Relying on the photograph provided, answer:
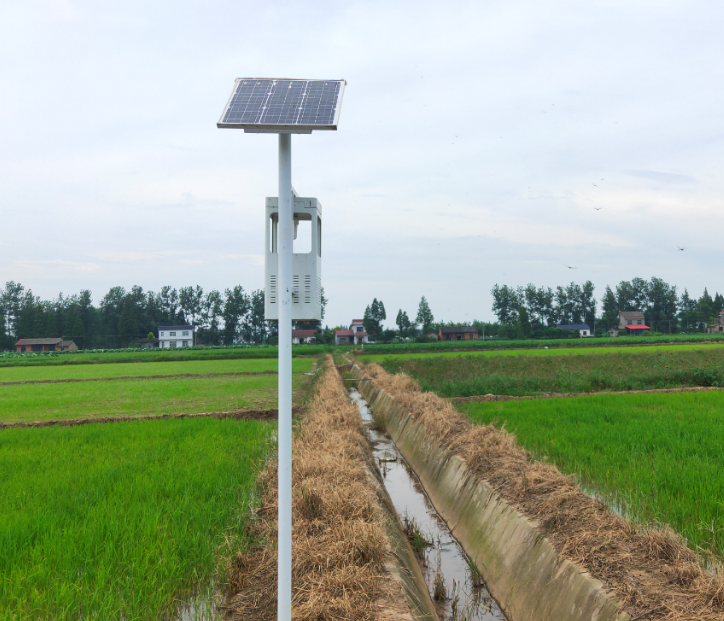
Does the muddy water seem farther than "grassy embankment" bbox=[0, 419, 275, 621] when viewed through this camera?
Yes

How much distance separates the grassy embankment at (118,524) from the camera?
3.27 meters

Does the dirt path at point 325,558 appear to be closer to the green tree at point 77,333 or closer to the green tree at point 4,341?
the green tree at point 77,333

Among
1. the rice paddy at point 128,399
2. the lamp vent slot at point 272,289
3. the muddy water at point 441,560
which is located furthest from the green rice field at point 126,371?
the lamp vent slot at point 272,289

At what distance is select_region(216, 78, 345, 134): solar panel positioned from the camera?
98.3 inches

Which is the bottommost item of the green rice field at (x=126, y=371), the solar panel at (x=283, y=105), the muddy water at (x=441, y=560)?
the green rice field at (x=126, y=371)

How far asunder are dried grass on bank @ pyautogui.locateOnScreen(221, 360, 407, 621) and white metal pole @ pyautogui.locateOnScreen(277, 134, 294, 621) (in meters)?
0.64

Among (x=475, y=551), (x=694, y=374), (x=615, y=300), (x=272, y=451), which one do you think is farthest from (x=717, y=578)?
(x=615, y=300)

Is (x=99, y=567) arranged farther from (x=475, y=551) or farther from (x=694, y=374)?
(x=694, y=374)

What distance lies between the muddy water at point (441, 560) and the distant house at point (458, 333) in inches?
3097

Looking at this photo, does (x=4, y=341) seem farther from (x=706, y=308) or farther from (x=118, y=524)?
(x=706, y=308)

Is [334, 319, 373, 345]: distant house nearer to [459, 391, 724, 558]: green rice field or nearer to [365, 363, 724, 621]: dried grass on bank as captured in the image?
[459, 391, 724, 558]: green rice field

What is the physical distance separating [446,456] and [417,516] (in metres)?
A: 1.06

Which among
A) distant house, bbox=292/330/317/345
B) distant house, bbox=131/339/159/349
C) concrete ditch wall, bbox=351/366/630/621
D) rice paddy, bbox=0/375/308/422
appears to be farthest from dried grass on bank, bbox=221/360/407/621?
distant house, bbox=131/339/159/349

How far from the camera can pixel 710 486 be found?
455 centimetres
